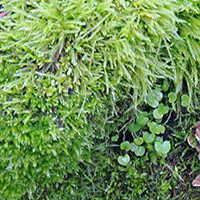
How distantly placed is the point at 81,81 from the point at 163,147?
0.63m

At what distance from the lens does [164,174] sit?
4.48 ft

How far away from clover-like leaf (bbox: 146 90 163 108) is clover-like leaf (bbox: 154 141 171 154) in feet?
0.72

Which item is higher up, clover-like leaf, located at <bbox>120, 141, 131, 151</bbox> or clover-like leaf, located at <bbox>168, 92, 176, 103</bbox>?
clover-like leaf, located at <bbox>168, 92, 176, 103</bbox>

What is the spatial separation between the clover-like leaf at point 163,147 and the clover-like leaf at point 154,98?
0.72ft

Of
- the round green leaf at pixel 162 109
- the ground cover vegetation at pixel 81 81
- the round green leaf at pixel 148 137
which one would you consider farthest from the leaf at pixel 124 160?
the round green leaf at pixel 162 109

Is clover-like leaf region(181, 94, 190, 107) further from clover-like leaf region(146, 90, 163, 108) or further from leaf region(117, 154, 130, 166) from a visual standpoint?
leaf region(117, 154, 130, 166)

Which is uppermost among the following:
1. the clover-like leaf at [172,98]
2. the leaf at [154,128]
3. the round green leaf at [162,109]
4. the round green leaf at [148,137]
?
the clover-like leaf at [172,98]

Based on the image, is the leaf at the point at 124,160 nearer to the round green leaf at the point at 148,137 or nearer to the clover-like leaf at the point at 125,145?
the clover-like leaf at the point at 125,145

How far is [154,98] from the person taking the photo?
51.0 inches

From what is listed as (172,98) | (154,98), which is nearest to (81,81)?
(154,98)

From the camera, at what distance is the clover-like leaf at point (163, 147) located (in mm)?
1309

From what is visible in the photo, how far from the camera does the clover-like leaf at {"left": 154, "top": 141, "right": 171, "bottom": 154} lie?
4.29ft

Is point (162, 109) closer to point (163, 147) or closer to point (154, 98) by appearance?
point (154, 98)

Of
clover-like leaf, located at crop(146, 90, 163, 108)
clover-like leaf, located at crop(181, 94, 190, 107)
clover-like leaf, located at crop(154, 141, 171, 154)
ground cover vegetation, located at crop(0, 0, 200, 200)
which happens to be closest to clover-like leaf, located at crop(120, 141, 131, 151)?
ground cover vegetation, located at crop(0, 0, 200, 200)
